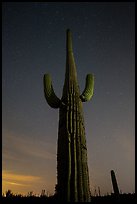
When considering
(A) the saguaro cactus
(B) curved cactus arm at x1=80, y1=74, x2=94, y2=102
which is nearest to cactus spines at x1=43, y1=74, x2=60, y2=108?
(A) the saguaro cactus

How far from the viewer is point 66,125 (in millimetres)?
6832

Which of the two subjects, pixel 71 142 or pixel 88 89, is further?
pixel 88 89

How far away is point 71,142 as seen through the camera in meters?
6.61

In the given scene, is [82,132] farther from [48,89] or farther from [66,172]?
[48,89]

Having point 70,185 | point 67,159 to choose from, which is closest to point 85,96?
point 67,159

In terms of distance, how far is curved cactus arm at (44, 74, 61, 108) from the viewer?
7500mm

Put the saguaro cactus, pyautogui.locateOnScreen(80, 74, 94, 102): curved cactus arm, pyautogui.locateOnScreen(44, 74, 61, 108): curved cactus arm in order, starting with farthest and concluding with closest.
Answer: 1. pyautogui.locateOnScreen(80, 74, 94, 102): curved cactus arm
2. pyautogui.locateOnScreen(44, 74, 61, 108): curved cactus arm
3. the saguaro cactus

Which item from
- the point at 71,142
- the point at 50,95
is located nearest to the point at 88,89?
the point at 50,95

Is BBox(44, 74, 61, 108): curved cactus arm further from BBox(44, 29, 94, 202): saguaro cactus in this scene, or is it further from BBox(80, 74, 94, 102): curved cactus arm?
BBox(80, 74, 94, 102): curved cactus arm

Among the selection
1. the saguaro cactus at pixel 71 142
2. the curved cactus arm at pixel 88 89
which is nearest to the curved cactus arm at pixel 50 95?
the saguaro cactus at pixel 71 142

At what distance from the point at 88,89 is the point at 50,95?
1.32 metres

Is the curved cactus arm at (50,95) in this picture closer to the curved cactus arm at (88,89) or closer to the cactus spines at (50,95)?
the cactus spines at (50,95)

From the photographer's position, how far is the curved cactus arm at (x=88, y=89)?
309 inches

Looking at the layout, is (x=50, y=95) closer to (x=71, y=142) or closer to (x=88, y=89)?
(x=88, y=89)
